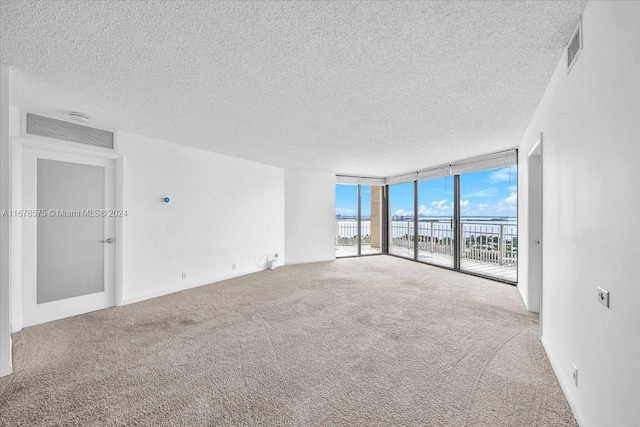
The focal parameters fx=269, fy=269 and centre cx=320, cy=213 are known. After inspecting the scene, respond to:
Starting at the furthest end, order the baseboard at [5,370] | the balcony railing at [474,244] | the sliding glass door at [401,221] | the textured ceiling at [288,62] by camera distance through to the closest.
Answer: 1. the sliding glass door at [401,221]
2. the balcony railing at [474,244]
3. the baseboard at [5,370]
4. the textured ceiling at [288,62]

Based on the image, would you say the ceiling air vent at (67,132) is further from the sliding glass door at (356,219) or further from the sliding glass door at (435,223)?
the sliding glass door at (435,223)

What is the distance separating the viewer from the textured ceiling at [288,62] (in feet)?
4.99

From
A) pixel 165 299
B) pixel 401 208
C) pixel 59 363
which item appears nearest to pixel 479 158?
pixel 401 208

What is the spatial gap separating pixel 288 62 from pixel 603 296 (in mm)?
2320

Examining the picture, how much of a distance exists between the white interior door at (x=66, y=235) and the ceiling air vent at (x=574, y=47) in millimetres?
4854

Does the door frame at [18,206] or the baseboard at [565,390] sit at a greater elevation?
the door frame at [18,206]

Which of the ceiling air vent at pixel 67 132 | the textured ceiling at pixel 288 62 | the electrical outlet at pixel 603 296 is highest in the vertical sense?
the textured ceiling at pixel 288 62

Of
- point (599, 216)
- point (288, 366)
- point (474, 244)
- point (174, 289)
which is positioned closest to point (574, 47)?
point (599, 216)

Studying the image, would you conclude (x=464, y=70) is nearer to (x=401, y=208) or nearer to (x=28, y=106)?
(x=28, y=106)

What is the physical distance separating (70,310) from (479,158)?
671cm

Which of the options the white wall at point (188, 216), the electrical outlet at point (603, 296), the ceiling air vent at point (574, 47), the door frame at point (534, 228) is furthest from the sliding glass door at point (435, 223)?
the electrical outlet at point (603, 296)

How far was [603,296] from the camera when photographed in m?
1.30

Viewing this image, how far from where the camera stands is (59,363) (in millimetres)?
2213

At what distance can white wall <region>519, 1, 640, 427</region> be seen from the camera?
108 cm
